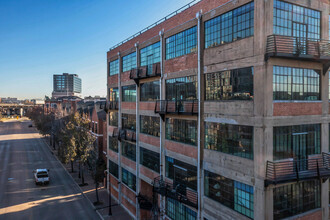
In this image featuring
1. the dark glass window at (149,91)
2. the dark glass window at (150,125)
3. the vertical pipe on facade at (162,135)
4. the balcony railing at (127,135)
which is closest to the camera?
the vertical pipe on facade at (162,135)

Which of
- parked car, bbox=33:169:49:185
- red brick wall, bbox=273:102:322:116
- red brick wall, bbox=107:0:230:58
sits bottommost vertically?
parked car, bbox=33:169:49:185

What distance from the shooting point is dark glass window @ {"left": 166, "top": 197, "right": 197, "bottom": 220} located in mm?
17234

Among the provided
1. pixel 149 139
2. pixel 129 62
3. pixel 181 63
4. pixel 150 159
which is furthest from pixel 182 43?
pixel 150 159

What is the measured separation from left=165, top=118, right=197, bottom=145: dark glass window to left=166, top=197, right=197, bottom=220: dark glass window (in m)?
5.11

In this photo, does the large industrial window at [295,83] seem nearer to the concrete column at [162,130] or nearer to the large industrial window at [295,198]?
the large industrial window at [295,198]

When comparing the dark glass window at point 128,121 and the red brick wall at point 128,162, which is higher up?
the dark glass window at point 128,121

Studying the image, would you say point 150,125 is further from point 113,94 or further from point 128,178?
point 113,94

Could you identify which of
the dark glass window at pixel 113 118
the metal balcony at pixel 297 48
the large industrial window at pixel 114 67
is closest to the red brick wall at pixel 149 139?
the dark glass window at pixel 113 118

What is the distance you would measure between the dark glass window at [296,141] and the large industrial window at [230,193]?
8.75ft

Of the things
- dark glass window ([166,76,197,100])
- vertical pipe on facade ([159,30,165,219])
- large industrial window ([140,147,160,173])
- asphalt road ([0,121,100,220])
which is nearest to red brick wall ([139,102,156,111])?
vertical pipe on facade ([159,30,165,219])

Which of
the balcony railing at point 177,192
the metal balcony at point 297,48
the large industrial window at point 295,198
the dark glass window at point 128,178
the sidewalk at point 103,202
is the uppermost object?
the metal balcony at point 297,48

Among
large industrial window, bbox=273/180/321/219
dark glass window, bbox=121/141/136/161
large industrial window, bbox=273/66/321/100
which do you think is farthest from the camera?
dark glass window, bbox=121/141/136/161

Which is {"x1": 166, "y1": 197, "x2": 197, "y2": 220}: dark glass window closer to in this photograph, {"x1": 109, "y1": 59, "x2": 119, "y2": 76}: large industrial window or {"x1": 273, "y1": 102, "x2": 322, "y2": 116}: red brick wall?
{"x1": 273, "y1": 102, "x2": 322, "y2": 116}: red brick wall

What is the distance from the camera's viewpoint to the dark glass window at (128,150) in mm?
25856
